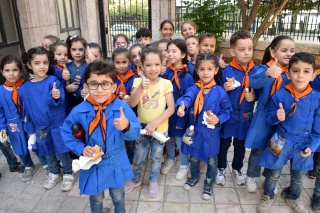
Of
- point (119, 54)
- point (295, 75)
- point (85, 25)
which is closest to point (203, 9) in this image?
point (85, 25)

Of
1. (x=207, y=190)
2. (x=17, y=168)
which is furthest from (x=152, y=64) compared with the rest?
(x=17, y=168)

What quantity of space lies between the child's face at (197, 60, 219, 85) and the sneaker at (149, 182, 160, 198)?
50.3 inches

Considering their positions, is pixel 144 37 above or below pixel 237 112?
above

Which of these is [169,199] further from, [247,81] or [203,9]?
[203,9]

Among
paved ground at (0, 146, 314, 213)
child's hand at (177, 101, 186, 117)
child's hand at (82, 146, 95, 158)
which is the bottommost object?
paved ground at (0, 146, 314, 213)

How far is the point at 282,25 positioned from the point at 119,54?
771 cm

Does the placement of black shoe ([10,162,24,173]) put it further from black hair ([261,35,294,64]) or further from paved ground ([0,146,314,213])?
black hair ([261,35,294,64])

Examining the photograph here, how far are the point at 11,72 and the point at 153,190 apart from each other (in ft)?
6.62

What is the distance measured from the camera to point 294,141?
231cm

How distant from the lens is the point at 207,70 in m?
2.54

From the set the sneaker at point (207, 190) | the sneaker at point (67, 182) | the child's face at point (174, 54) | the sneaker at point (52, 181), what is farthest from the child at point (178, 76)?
the sneaker at point (52, 181)

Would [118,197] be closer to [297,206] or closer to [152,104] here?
[152,104]

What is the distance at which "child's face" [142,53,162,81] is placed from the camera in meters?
2.55

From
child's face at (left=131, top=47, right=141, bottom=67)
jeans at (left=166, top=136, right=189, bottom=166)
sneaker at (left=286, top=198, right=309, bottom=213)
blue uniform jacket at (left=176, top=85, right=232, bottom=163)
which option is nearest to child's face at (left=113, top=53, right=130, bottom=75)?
child's face at (left=131, top=47, right=141, bottom=67)
